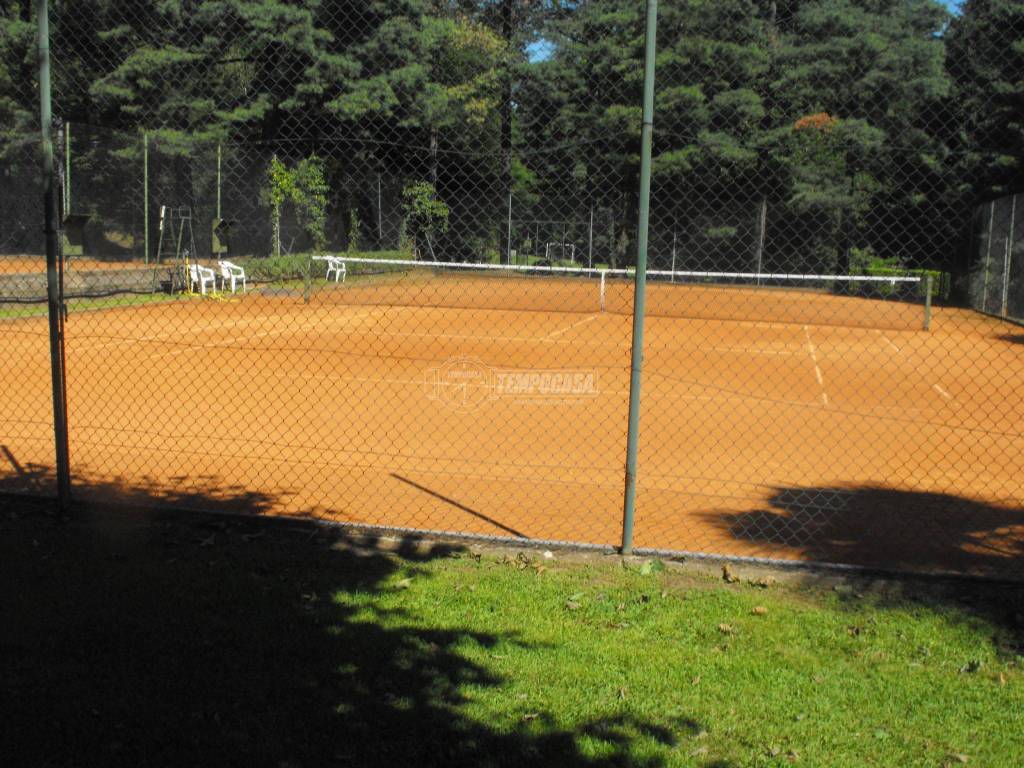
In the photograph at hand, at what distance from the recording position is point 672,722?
Result: 3.87m

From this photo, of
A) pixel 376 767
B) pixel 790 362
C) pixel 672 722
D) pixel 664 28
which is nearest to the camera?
pixel 376 767

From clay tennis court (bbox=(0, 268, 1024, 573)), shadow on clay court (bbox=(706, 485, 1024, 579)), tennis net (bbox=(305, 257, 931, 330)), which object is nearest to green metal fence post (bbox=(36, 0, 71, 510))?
clay tennis court (bbox=(0, 268, 1024, 573))

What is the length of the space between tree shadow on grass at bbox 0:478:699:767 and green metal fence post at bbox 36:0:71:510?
493 mm

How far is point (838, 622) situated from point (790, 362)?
12327mm

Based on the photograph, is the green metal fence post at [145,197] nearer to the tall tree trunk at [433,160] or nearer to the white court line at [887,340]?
the tall tree trunk at [433,160]

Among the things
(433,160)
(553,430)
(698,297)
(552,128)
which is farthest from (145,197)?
(553,430)

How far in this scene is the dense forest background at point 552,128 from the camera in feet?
48.4

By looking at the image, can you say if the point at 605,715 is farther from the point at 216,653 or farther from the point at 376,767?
the point at 216,653

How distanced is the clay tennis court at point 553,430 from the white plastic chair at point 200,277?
339 cm

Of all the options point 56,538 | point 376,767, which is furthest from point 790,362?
point 376,767

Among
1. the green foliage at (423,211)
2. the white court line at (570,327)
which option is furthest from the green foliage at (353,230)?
the white court line at (570,327)

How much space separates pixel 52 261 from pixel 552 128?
11.3 m

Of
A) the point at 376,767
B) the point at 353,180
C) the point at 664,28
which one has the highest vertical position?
the point at 664,28

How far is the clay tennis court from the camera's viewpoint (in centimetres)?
700
